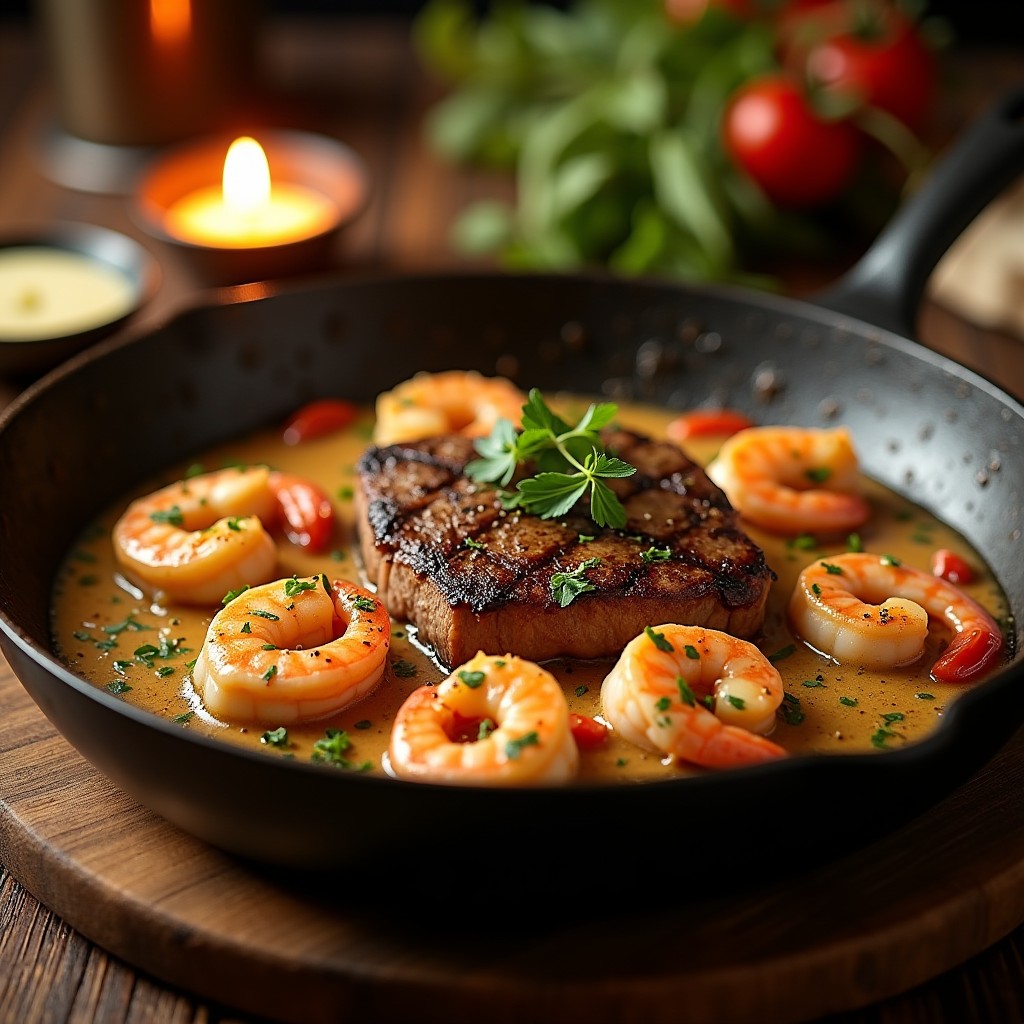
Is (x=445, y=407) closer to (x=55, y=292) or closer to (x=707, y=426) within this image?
(x=707, y=426)

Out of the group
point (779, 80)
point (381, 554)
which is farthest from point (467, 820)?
point (779, 80)

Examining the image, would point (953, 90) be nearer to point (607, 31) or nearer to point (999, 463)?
point (607, 31)

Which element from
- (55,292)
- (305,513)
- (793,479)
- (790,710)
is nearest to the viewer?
(790,710)

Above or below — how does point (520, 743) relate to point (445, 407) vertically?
above

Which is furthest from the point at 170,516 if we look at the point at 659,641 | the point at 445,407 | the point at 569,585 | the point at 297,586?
the point at 659,641

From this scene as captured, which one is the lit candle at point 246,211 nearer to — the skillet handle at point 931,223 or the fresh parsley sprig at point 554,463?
the fresh parsley sprig at point 554,463

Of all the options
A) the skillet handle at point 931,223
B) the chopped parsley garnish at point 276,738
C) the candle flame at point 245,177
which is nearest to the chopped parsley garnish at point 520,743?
the chopped parsley garnish at point 276,738
